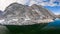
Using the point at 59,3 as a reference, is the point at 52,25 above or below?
below

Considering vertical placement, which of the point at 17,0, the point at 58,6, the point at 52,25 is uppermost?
the point at 17,0

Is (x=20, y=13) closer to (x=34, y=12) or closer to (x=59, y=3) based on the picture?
(x=34, y=12)

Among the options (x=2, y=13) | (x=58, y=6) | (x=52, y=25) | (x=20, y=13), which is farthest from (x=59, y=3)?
(x=2, y=13)

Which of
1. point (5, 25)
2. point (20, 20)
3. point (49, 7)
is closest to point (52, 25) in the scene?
point (49, 7)

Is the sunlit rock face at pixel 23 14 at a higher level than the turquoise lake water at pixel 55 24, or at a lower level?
higher

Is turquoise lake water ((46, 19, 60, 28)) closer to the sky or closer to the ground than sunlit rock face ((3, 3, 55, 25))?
closer to the ground

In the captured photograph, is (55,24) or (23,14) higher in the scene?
(23,14)
